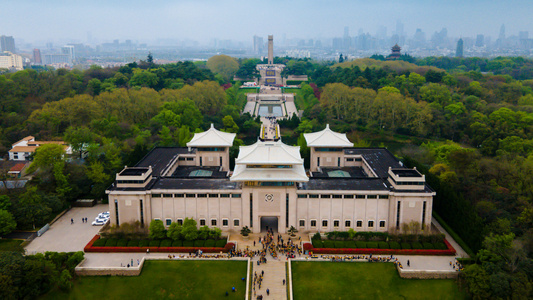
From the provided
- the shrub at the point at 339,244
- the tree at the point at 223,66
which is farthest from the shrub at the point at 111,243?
the tree at the point at 223,66

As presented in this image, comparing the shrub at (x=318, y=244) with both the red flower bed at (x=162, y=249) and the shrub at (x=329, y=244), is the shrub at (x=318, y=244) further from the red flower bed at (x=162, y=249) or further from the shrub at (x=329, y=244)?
the red flower bed at (x=162, y=249)

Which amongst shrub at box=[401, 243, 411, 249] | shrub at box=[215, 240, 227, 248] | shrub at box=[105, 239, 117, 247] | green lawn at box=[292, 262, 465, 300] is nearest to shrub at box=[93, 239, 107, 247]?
shrub at box=[105, 239, 117, 247]

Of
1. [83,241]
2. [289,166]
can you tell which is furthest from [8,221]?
[289,166]

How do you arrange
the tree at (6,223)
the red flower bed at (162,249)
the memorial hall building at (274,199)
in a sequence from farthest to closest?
1. the memorial hall building at (274,199)
2. the tree at (6,223)
3. the red flower bed at (162,249)

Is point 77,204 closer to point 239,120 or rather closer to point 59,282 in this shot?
point 59,282

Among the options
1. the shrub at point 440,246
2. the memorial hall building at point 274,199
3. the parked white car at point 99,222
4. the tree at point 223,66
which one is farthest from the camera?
the tree at point 223,66

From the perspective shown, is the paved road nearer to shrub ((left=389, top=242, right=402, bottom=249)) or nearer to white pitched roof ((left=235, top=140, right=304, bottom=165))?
white pitched roof ((left=235, top=140, right=304, bottom=165))

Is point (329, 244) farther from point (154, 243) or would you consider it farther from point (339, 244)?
point (154, 243)
